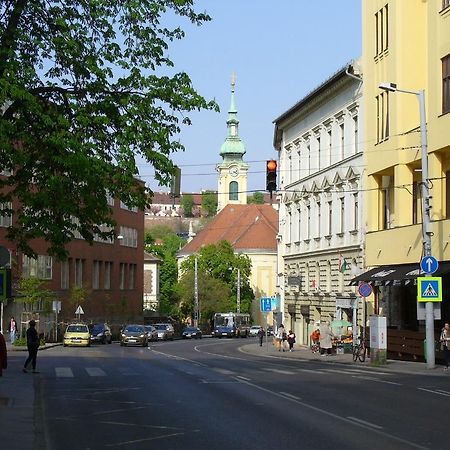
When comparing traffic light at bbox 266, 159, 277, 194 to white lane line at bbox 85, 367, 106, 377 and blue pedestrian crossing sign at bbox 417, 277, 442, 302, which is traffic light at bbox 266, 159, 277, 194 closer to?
blue pedestrian crossing sign at bbox 417, 277, 442, 302

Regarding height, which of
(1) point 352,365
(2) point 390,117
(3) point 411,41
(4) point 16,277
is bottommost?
(1) point 352,365

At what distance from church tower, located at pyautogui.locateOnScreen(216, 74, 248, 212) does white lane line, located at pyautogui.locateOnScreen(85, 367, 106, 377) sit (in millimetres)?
115440

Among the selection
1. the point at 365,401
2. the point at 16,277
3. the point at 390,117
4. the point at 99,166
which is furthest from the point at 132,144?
the point at 16,277

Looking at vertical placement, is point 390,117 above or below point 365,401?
above

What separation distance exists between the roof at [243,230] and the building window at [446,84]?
9620cm

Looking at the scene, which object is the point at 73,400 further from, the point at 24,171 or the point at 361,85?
the point at 361,85

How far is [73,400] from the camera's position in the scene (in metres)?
21.2

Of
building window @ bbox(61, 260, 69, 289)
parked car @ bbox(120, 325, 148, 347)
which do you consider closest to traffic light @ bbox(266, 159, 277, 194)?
parked car @ bbox(120, 325, 148, 347)

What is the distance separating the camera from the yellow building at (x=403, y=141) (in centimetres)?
3750

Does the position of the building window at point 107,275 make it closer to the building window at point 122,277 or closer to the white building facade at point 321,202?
the building window at point 122,277

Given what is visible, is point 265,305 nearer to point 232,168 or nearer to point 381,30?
point 381,30

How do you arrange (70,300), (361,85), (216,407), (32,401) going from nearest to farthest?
(216,407) < (32,401) < (361,85) < (70,300)

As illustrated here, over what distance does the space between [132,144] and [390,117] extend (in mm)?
23920

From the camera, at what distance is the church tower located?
154 m
